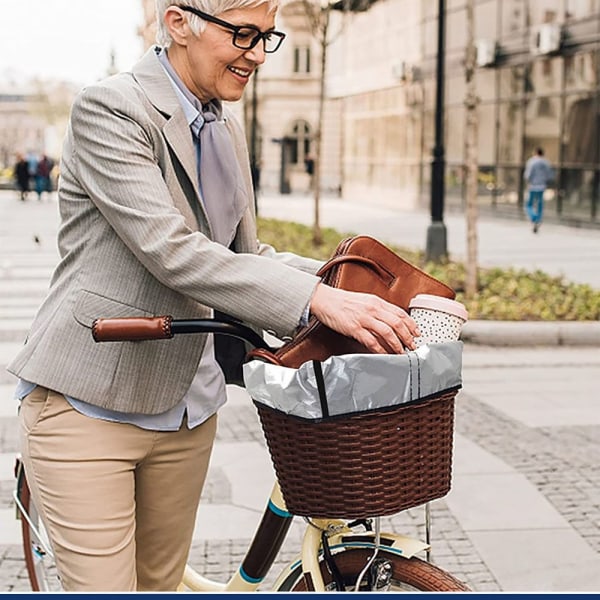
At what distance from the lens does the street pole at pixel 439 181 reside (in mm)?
15523

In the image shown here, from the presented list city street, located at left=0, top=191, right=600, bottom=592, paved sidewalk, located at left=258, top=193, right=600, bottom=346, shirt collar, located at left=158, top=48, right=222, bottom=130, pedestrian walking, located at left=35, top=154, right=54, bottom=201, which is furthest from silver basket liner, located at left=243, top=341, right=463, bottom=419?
pedestrian walking, located at left=35, top=154, right=54, bottom=201

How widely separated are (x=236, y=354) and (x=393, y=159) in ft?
113

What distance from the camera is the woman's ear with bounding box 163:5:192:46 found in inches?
94.8

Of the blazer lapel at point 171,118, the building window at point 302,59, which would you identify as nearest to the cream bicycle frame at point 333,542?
the blazer lapel at point 171,118

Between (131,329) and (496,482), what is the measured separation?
371cm

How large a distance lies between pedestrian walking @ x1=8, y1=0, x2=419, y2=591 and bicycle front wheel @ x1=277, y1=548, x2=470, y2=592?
0.46 metres

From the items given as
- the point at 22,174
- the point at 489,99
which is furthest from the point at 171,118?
the point at 22,174

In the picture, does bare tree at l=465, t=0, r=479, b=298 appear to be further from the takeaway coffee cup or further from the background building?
the background building

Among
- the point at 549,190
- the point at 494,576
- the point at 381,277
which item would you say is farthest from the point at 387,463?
the point at 549,190

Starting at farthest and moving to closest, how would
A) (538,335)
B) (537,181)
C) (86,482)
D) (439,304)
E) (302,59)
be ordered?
(302,59) < (537,181) < (538,335) < (86,482) < (439,304)

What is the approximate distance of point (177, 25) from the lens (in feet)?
8.00

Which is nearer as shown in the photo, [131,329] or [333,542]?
[131,329]

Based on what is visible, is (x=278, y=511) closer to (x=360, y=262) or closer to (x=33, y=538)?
(x=360, y=262)

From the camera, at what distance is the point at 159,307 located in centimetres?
245
